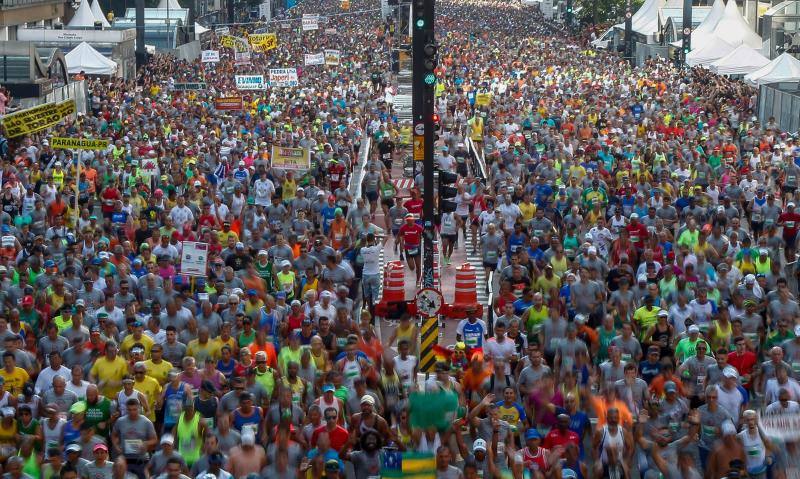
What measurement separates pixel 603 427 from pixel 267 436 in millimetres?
2642

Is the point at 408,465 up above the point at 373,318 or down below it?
above

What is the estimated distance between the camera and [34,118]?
25875mm

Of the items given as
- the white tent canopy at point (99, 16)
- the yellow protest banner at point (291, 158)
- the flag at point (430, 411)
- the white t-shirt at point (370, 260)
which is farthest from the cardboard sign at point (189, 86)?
the flag at point (430, 411)

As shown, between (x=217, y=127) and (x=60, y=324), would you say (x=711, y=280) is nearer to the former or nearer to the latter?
(x=60, y=324)

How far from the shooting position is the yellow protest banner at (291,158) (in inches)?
1082

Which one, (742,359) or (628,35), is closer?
(742,359)

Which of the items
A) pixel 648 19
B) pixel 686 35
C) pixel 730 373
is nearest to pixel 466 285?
pixel 730 373

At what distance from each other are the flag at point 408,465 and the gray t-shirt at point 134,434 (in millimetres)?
2038

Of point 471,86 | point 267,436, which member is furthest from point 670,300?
point 471,86

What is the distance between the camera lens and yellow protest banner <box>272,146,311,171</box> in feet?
90.2

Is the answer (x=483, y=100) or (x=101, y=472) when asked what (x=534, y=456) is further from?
(x=483, y=100)

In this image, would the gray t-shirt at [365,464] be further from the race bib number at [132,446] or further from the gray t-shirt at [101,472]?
the gray t-shirt at [101,472]

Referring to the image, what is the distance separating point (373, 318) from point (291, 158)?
762 centimetres

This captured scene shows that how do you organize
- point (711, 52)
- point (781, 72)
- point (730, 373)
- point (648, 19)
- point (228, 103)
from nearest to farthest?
point (730, 373) < point (228, 103) < point (781, 72) < point (711, 52) < point (648, 19)
